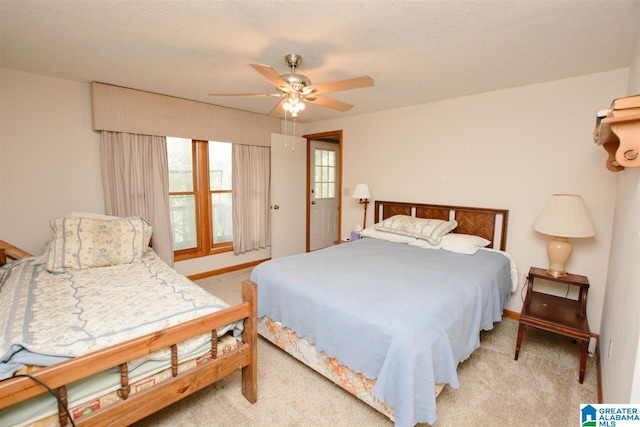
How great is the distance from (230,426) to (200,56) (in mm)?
2527

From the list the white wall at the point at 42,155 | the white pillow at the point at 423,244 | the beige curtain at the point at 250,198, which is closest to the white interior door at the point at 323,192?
the beige curtain at the point at 250,198

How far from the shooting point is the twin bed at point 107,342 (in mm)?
Answer: 1194

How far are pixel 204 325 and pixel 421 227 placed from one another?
2416 millimetres

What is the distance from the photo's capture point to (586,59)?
7.14 feet

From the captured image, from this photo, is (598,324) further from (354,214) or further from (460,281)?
(354,214)

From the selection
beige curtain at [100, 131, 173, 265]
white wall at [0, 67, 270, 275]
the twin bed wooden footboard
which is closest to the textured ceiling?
white wall at [0, 67, 270, 275]

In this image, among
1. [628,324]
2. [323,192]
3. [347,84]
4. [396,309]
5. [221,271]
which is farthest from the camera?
[323,192]

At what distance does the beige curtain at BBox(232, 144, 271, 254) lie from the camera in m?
4.16

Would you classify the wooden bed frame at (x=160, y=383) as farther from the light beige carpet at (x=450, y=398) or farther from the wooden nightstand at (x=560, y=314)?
the wooden nightstand at (x=560, y=314)

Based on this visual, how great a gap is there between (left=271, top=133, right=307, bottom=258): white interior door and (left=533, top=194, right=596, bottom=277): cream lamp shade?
3.21m

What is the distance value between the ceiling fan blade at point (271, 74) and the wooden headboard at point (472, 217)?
7.57ft

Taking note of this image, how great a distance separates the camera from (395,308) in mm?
1676

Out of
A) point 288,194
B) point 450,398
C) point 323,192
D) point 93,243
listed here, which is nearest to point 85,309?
point 93,243

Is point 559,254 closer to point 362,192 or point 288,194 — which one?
point 362,192
